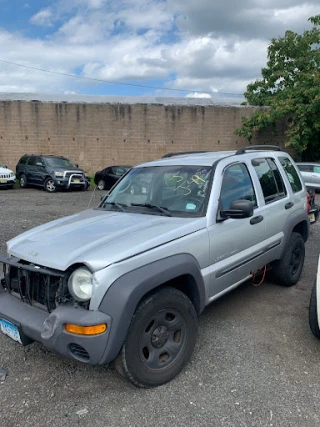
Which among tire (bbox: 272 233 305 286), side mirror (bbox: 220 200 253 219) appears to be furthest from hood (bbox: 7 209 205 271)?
tire (bbox: 272 233 305 286)

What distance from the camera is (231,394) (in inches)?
107

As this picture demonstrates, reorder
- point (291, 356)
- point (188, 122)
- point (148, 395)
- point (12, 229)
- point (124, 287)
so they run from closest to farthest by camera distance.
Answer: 1. point (124, 287)
2. point (148, 395)
3. point (291, 356)
4. point (12, 229)
5. point (188, 122)

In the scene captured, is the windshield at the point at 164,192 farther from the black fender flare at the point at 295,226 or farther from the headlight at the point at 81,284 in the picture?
the black fender flare at the point at 295,226

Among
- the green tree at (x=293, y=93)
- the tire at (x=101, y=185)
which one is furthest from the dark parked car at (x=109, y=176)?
the green tree at (x=293, y=93)

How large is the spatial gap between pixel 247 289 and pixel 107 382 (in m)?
2.49

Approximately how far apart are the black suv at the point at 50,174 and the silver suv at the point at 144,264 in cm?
1371

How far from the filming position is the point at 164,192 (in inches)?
147

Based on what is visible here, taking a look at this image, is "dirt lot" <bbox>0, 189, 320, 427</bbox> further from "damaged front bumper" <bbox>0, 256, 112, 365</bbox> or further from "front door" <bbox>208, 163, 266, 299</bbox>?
"front door" <bbox>208, 163, 266, 299</bbox>

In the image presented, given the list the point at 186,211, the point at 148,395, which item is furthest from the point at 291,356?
the point at 186,211

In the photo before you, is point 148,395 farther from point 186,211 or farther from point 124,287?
point 186,211

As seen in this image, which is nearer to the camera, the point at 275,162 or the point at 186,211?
the point at 186,211

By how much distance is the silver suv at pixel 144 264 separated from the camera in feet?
8.11

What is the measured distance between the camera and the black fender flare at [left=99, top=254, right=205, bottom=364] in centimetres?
243

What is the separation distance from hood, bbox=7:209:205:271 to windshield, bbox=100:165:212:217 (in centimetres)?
19
